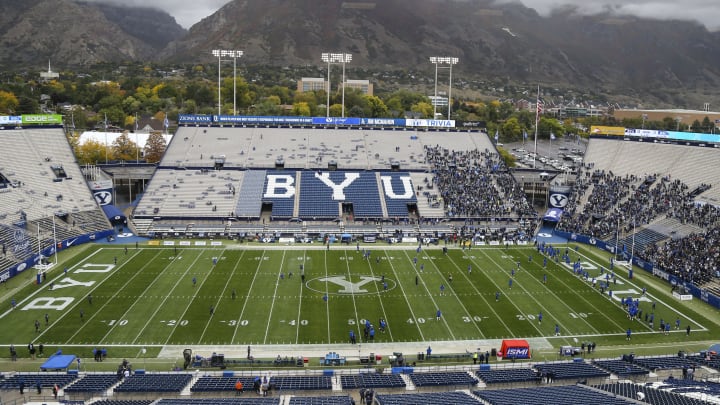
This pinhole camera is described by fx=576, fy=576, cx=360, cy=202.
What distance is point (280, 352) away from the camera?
2962 cm

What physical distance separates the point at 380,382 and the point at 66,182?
45.8 meters

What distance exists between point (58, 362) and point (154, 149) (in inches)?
2239

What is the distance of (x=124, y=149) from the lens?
80125mm

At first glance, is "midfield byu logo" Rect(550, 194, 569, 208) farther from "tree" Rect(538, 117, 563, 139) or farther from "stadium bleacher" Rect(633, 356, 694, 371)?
"tree" Rect(538, 117, 563, 139)

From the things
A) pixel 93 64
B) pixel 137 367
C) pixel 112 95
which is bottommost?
pixel 137 367

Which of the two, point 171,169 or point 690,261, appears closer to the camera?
point 690,261

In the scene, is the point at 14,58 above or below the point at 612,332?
above

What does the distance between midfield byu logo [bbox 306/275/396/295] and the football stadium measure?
0.77 feet

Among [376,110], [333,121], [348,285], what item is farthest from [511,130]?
[348,285]

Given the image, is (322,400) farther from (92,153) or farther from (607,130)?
(92,153)

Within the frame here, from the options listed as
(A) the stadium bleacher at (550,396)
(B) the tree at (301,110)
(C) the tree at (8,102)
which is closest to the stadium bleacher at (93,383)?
(A) the stadium bleacher at (550,396)

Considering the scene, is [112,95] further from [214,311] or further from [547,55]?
[547,55]

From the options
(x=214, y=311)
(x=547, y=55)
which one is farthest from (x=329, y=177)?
(x=547, y=55)

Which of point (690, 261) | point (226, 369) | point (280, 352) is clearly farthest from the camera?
point (690, 261)
